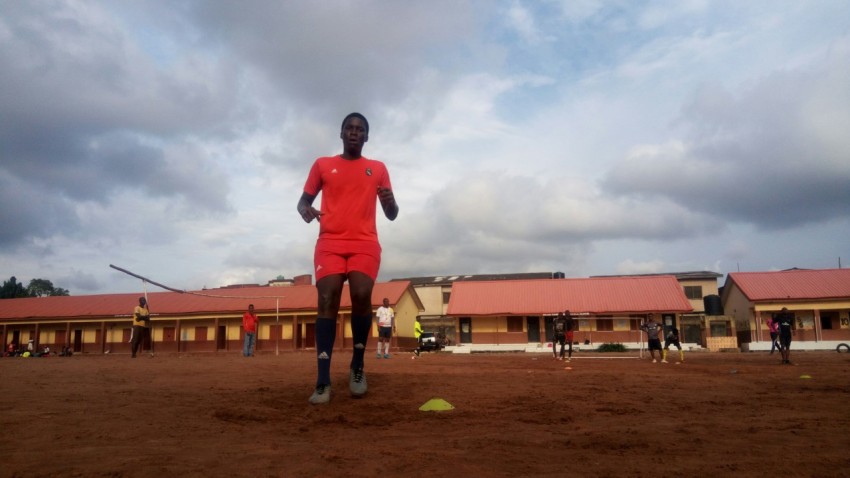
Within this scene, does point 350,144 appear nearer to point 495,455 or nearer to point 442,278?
point 495,455

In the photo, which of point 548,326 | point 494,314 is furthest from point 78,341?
point 548,326

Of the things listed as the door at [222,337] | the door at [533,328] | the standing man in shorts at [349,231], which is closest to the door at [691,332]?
the door at [533,328]

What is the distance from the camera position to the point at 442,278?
201 feet

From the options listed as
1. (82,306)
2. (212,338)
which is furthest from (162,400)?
(82,306)

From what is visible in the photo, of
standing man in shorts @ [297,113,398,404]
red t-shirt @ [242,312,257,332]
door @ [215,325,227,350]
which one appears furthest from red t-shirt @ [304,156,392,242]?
door @ [215,325,227,350]

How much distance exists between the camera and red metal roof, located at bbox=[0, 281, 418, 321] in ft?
127

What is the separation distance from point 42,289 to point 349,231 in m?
97.3

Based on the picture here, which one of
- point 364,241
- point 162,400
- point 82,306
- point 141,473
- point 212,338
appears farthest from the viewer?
point 82,306

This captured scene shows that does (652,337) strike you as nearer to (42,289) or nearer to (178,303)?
(178,303)

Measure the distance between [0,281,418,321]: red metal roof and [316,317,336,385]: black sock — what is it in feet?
103

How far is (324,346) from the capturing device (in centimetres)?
490

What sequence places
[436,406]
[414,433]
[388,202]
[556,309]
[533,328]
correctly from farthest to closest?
[533,328] < [556,309] < [388,202] < [436,406] < [414,433]

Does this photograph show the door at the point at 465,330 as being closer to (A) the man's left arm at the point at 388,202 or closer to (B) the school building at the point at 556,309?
(B) the school building at the point at 556,309

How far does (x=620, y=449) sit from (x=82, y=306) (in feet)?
156
